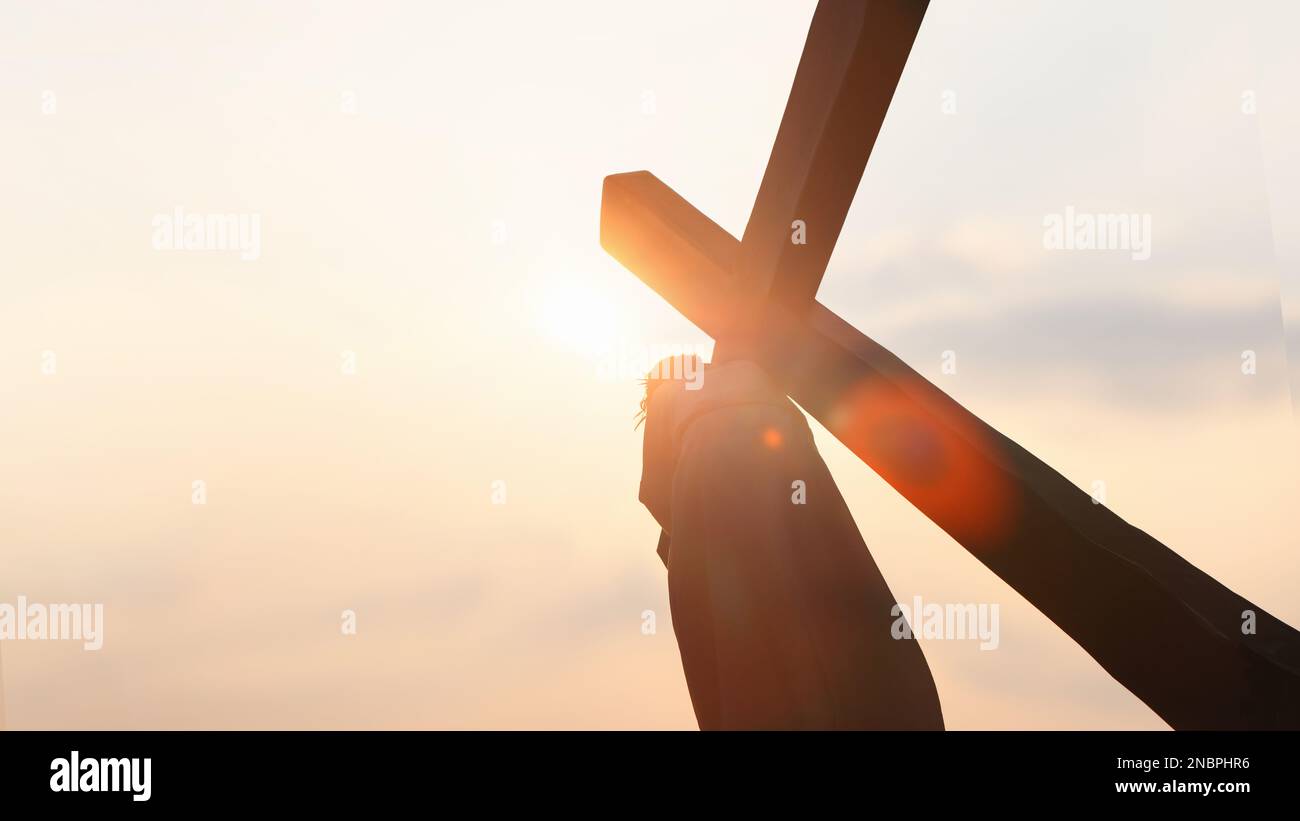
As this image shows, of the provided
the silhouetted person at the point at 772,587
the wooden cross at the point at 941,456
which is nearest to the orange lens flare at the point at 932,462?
the wooden cross at the point at 941,456

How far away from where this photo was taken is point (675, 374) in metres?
4.69

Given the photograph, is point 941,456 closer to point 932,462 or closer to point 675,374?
point 932,462

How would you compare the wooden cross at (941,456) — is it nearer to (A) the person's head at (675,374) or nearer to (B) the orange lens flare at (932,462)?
(B) the orange lens flare at (932,462)

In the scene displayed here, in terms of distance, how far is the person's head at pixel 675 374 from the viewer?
14.9ft

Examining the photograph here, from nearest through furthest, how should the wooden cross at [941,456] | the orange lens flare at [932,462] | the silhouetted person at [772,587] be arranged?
1. the silhouetted person at [772,587]
2. the wooden cross at [941,456]
3. the orange lens flare at [932,462]

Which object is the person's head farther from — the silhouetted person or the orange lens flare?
the orange lens flare

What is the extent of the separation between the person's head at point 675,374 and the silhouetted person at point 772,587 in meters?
0.15

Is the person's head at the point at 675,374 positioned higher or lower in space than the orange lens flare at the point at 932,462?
higher

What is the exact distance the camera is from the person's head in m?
4.54

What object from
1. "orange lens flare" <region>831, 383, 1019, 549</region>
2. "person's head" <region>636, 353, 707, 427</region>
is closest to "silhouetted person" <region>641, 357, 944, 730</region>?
"person's head" <region>636, 353, 707, 427</region>
